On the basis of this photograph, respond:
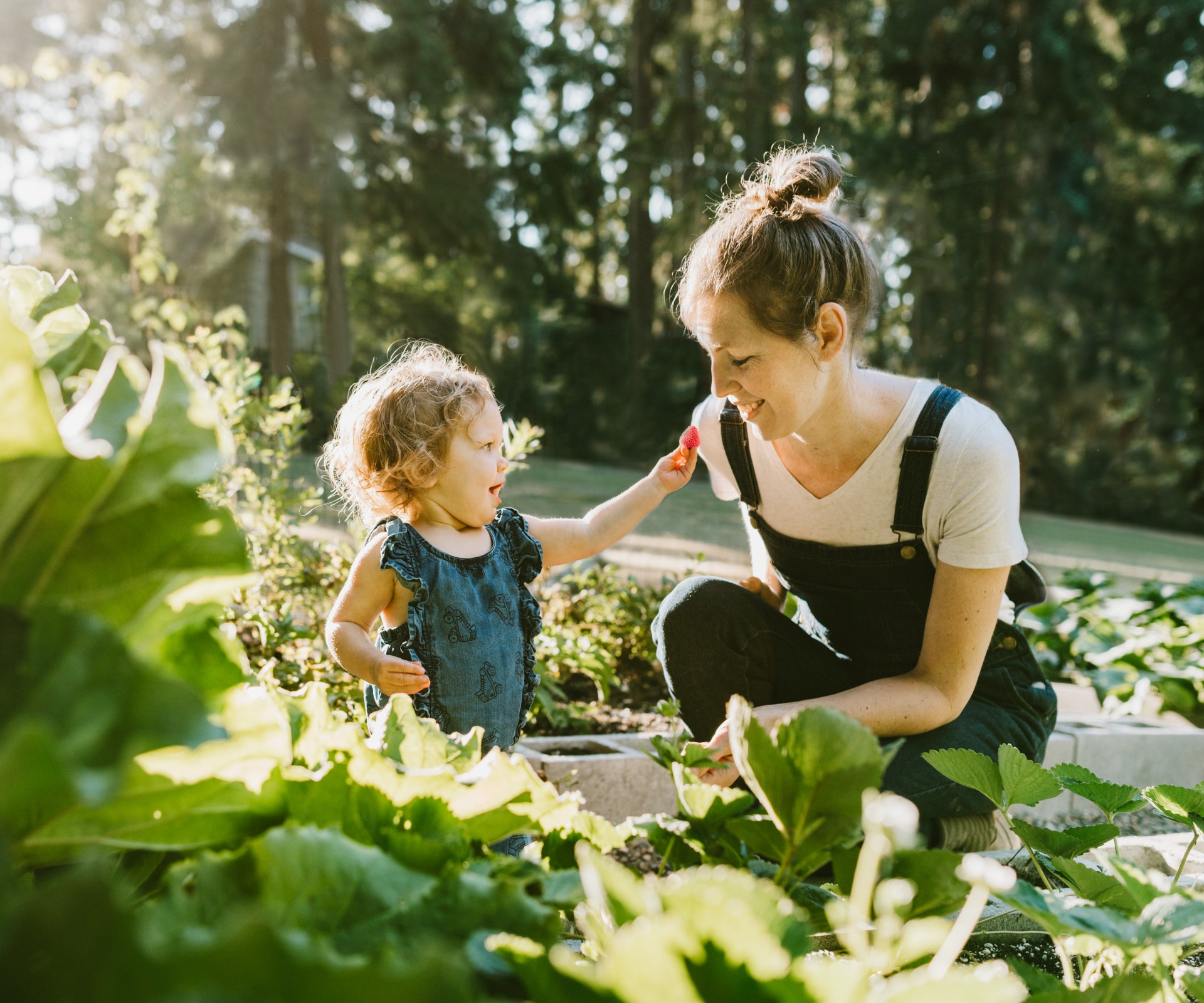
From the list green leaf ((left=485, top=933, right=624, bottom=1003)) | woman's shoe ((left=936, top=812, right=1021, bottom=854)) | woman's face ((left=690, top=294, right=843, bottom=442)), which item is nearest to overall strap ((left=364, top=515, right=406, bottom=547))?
woman's face ((left=690, top=294, right=843, bottom=442))

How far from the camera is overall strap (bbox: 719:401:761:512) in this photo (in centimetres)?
250

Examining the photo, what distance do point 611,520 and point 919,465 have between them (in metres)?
0.75

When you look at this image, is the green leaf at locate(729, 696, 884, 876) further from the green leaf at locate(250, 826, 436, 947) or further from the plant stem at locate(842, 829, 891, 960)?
the green leaf at locate(250, 826, 436, 947)

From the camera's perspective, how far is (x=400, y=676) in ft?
6.30

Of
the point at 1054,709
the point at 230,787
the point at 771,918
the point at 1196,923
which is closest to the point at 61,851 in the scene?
the point at 230,787

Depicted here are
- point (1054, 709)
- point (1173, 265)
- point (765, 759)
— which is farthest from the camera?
point (1173, 265)

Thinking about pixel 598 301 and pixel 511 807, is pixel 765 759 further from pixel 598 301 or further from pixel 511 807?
pixel 598 301

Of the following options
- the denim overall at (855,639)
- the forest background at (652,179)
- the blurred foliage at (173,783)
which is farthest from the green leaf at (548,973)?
the forest background at (652,179)

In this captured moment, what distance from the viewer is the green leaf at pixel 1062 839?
3.10ft

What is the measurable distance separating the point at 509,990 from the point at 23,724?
0.26 m

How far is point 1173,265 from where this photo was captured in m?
21.4

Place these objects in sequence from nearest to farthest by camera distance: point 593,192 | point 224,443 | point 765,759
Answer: point 224,443 → point 765,759 → point 593,192

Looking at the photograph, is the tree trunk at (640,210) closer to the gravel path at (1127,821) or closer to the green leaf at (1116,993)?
the gravel path at (1127,821)

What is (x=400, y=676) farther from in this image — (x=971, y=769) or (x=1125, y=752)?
(x=1125, y=752)
